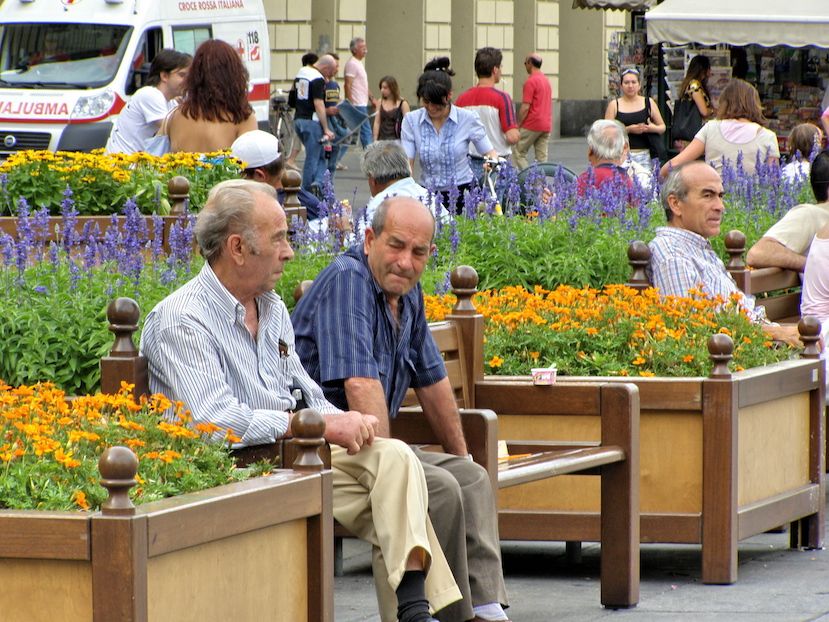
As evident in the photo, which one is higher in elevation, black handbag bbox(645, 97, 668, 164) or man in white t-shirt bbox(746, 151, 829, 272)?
black handbag bbox(645, 97, 668, 164)

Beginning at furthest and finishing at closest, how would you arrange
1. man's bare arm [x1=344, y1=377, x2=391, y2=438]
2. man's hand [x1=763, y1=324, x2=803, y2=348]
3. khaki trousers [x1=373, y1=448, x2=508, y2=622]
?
man's hand [x1=763, y1=324, x2=803, y2=348] < man's bare arm [x1=344, y1=377, x2=391, y2=438] < khaki trousers [x1=373, y1=448, x2=508, y2=622]

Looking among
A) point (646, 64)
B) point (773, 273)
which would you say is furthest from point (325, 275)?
point (646, 64)

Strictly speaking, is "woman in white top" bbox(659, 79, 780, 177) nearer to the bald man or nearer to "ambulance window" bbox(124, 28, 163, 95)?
the bald man

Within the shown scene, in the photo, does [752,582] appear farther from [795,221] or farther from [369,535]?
[795,221]

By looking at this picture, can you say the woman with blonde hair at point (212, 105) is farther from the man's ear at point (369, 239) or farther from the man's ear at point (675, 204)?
the man's ear at point (369, 239)

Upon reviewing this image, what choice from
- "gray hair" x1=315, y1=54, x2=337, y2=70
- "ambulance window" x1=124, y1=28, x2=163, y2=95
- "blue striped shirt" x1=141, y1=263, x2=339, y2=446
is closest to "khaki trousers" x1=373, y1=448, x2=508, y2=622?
"blue striped shirt" x1=141, y1=263, x2=339, y2=446

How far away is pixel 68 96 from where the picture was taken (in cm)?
1797

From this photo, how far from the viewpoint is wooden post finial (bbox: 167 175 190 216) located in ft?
28.6

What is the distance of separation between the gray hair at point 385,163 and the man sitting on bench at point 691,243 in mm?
1476

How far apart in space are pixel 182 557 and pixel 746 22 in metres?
12.5

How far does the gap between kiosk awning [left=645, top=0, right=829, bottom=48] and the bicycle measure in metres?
7.48

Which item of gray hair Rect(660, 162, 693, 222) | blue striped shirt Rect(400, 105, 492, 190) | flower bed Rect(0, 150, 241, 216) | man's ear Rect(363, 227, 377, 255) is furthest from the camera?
blue striped shirt Rect(400, 105, 492, 190)

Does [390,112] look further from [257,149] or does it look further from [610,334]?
[610,334]

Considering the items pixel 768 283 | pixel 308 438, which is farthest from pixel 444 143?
pixel 308 438
